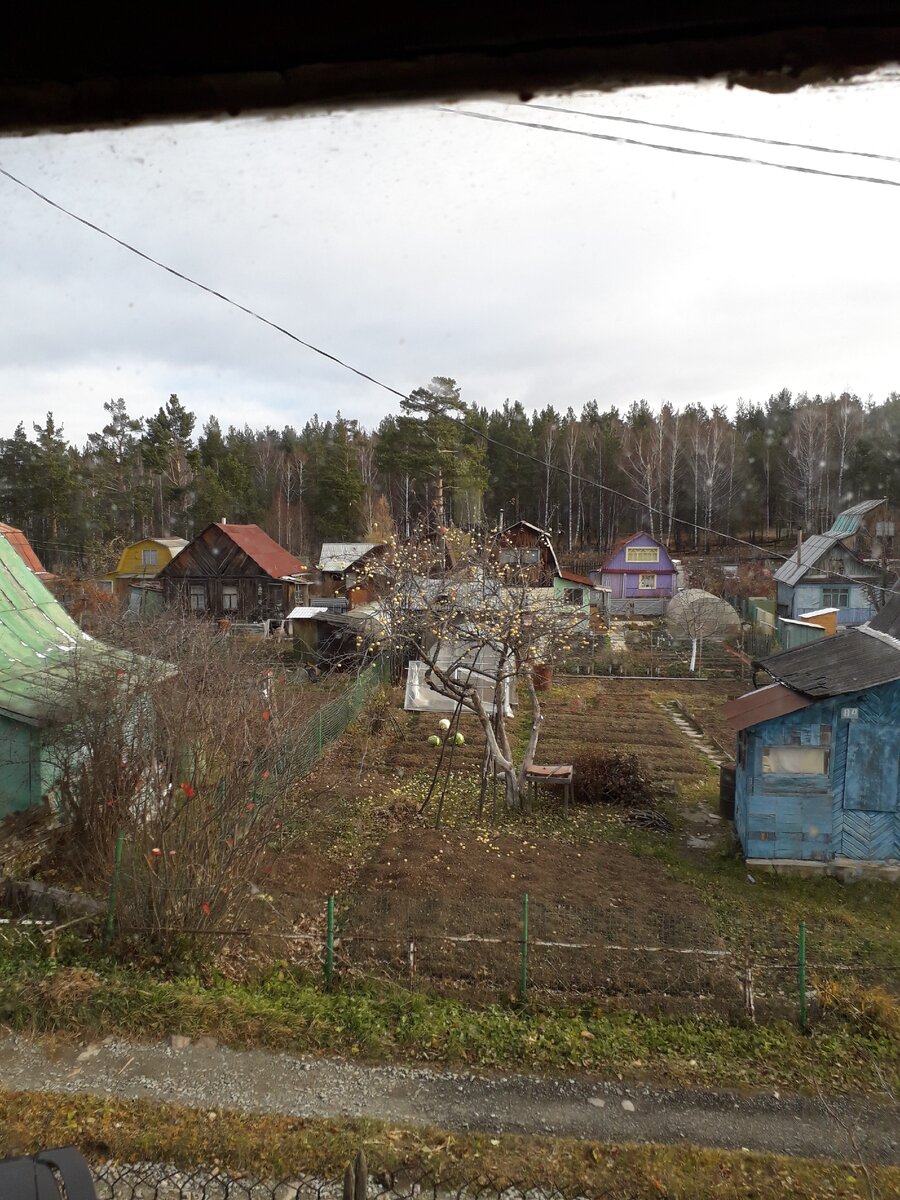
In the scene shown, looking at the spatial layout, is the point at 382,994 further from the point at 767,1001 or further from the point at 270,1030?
the point at 767,1001

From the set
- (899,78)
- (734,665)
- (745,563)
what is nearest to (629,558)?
(745,563)

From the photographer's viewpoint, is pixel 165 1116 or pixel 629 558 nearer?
pixel 165 1116

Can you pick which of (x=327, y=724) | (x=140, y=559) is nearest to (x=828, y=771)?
(x=327, y=724)

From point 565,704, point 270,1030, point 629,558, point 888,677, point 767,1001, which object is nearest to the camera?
point 270,1030

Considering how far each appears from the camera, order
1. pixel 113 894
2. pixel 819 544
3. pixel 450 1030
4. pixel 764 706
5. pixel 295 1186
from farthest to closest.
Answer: pixel 819 544 < pixel 764 706 < pixel 113 894 < pixel 450 1030 < pixel 295 1186

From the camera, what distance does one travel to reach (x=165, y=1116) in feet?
11.4

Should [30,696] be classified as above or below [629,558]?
below

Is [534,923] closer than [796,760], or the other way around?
[534,923]

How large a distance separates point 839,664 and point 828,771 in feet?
4.18

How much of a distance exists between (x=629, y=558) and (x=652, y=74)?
72.8 feet

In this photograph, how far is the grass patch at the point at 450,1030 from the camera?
4.20m

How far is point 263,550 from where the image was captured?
834 inches

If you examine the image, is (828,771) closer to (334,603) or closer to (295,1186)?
(295,1186)

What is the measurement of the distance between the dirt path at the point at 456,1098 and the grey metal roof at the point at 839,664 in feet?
13.0
